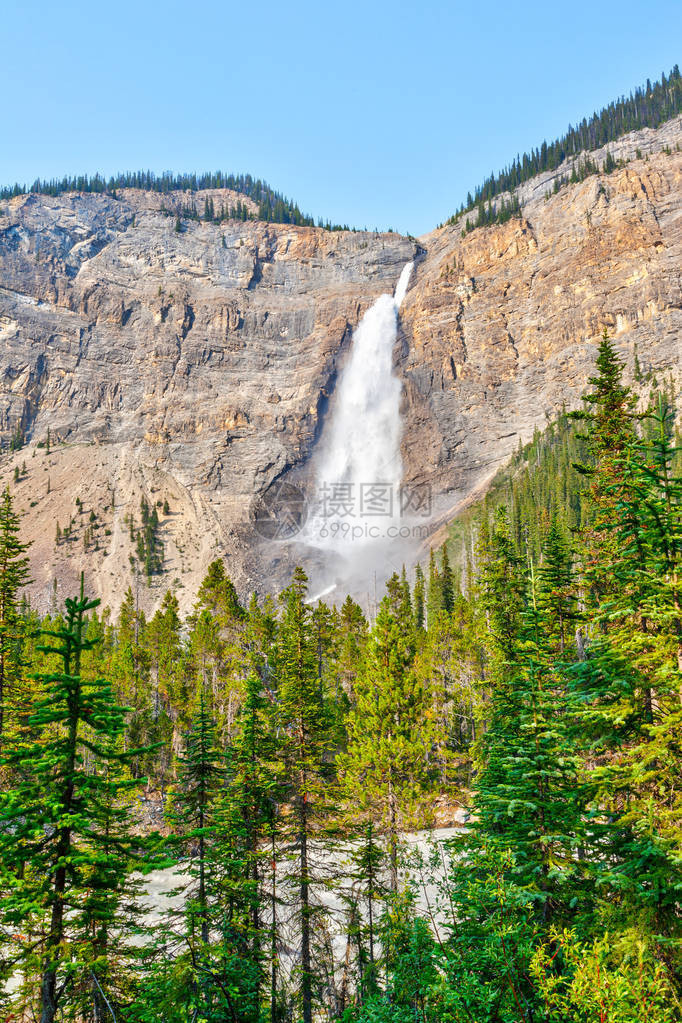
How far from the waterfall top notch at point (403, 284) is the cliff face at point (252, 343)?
2.39 meters

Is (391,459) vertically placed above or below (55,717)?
above

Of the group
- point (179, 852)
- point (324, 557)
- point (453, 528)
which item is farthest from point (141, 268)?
point (179, 852)

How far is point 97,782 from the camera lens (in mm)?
7047

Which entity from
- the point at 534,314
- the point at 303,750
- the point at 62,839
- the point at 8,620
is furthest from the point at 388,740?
the point at 534,314

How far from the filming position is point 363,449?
12425 centimetres

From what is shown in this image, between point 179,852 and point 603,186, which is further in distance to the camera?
point 603,186

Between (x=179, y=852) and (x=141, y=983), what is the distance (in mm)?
4299

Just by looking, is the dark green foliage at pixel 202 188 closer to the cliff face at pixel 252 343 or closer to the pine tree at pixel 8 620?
the cliff face at pixel 252 343

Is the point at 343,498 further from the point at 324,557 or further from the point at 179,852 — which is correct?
the point at 179,852

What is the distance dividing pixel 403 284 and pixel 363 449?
43.1 metres

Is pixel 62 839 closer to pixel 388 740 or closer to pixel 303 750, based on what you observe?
pixel 303 750

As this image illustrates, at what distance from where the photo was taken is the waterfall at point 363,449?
375 ft

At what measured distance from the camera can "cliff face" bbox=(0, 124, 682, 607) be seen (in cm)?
10550

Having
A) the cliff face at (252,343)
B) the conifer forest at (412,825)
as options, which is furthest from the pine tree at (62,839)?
the cliff face at (252,343)
